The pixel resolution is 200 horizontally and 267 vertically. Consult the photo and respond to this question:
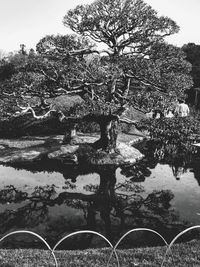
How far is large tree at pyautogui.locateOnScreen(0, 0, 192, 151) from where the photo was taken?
656 inches

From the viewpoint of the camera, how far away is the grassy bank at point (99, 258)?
7742 millimetres

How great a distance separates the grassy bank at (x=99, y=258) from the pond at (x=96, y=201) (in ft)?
4.66

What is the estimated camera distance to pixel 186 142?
1605 centimetres

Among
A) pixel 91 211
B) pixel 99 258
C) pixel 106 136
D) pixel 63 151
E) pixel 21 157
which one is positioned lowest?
pixel 91 211

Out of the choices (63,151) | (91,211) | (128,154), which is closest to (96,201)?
(91,211)

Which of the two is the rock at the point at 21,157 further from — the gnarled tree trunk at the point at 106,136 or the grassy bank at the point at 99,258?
the grassy bank at the point at 99,258

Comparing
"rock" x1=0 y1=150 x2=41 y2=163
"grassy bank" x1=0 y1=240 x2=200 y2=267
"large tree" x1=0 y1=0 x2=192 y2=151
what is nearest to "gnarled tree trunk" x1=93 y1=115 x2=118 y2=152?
"large tree" x1=0 y1=0 x2=192 y2=151

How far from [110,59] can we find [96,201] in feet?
25.2

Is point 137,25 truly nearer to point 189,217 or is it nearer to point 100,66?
point 100,66

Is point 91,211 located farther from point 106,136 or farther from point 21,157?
point 21,157

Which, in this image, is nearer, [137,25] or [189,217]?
[189,217]

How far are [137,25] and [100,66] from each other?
310cm

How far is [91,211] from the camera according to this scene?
12.6 m

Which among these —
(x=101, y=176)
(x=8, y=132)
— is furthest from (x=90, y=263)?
(x=8, y=132)
